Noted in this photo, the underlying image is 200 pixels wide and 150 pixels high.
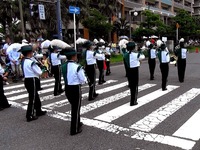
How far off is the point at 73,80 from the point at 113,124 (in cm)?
144

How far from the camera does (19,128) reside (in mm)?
5680

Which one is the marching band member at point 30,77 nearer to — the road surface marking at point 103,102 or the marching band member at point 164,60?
the road surface marking at point 103,102

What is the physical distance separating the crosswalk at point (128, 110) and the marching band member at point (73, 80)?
634 millimetres

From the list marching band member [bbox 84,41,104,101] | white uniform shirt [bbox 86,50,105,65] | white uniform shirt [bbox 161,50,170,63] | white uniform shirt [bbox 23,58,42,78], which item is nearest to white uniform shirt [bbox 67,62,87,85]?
white uniform shirt [bbox 23,58,42,78]

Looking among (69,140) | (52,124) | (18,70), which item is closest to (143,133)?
(69,140)

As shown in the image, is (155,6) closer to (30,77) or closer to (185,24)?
(185,24)

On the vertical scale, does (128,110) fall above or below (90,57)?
below

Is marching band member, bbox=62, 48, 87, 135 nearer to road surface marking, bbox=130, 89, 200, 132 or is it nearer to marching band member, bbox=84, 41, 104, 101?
road surface marking, bbox=130, 89, 200, 132

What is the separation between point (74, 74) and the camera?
5.10 m

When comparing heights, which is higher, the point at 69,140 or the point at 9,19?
the point at 9,19

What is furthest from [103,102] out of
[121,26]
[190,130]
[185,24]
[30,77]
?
[185,24]

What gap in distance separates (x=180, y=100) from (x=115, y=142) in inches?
151

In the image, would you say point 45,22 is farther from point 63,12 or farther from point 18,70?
point 18,70

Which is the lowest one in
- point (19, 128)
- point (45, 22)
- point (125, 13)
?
point (19, 128)
